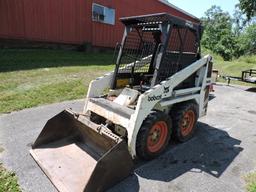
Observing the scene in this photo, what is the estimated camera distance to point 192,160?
357cm

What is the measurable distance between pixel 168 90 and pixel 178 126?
2.40 ft

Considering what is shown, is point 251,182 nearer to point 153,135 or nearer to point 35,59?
point 153,135

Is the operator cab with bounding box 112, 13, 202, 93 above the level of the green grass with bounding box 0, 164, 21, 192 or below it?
above

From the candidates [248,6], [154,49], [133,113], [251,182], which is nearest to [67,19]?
[154,49]

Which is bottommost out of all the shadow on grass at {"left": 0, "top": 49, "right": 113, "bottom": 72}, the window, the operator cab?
the shadow on grass at {"left": 0, "top": 49, "right": 113, "bottom": 72}

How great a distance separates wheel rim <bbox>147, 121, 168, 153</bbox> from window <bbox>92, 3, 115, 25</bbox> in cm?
1081

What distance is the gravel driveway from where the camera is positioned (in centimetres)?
295

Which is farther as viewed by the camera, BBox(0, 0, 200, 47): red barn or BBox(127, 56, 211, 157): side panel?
BBox(0, 0, 200, 47): red barn

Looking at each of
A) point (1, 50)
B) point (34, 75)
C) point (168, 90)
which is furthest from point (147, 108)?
point (1, 50)

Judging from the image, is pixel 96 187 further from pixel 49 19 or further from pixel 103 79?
pixel 49 19

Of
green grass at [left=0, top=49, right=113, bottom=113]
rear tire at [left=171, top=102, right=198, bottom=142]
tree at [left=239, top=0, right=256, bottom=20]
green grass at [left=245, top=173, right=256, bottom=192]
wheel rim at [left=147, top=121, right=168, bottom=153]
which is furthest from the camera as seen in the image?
tree at [left=239, top=0, right=256, bottom=20]

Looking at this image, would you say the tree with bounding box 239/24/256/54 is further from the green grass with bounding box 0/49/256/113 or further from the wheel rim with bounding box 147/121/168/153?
the wheel rim with bounding box 147/121/168/153

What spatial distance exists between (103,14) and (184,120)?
10972mm

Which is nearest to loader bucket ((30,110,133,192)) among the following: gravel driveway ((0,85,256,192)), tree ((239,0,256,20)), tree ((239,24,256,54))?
gravel driveway ((0,85,256,192))
